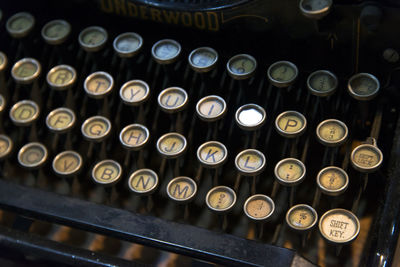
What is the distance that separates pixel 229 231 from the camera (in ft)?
7.64

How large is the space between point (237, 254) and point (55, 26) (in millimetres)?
1262

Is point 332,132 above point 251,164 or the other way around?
above

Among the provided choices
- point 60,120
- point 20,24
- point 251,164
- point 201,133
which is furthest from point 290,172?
point 20,24

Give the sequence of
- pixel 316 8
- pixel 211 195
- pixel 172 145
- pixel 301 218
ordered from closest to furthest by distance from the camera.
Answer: pixel 316 8, pixel 301 218, pixel 211 195, pixel 172 145

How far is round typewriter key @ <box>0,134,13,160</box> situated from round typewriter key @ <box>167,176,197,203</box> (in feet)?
2.36

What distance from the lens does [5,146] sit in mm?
2504

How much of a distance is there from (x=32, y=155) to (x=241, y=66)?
2.95 feet

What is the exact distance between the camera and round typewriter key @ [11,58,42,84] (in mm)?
2510

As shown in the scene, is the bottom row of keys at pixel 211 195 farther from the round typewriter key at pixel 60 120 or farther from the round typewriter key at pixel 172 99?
the round typewriter key at pixel 172 99

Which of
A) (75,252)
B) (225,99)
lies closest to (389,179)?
(225,99)

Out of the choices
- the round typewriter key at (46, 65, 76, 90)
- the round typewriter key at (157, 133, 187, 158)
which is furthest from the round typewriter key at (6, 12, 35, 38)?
the round typewriter key at (157, 133, 187, 158)

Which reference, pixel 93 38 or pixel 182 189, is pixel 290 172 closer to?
Result: pixel 182 189

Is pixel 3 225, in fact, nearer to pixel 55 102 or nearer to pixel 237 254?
pixel 55 102

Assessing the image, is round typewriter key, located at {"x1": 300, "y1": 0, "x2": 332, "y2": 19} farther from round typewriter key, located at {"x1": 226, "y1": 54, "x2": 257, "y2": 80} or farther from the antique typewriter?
round typewriter key, located at {"x1": 226, "y1": 54, "x2": 257, "y2": 80}
